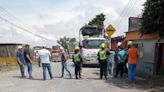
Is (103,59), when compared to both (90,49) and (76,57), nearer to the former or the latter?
(76,57)

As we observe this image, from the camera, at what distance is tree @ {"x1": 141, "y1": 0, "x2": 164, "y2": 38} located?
15052 millimetres

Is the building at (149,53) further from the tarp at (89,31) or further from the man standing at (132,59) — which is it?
the tarp at (89,31)

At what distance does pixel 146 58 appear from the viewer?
67.7 feet

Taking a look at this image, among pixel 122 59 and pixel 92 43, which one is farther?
pixel 92 43

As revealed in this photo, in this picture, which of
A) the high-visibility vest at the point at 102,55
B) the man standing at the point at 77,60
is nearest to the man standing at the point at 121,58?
the high-visibility vest at the point at 102,55

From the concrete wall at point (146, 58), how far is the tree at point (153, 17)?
2.70 metres

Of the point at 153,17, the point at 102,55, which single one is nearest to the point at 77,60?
the point at 102,55

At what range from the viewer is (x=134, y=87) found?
520 inches

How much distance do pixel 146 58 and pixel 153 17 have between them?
536 centimetres

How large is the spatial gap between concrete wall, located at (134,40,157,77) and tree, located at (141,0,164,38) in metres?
2.70

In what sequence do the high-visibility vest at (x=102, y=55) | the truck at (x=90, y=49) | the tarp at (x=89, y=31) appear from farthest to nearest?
the tarp at (x=89, y=31)
the truck at (x=90, y=49)
the high-visibility vest at (x=102, y=55)

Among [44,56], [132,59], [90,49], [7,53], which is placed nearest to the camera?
[132,59]

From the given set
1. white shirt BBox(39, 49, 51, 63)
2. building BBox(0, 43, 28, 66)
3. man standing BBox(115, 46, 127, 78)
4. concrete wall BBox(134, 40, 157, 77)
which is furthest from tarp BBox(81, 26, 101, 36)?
white shirt BBox(39, 49, 51, 63)

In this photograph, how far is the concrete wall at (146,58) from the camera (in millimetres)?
19422
